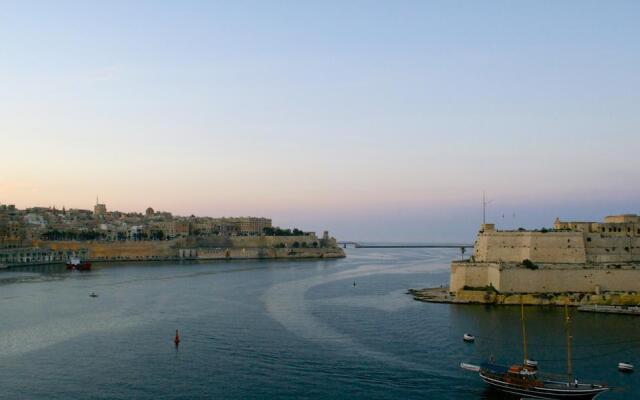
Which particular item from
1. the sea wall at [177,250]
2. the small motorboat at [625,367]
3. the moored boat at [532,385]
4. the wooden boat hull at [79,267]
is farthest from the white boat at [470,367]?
the sea wall at [177,250]

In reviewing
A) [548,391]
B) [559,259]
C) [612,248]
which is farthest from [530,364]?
[612,248]

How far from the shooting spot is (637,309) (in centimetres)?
2750

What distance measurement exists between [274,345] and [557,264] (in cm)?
1791

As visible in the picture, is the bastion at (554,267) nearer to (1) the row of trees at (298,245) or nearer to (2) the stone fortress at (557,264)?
(2) the stone fortress at (557,264)

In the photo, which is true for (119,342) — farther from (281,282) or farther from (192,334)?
(281,282)

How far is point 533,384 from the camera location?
642 inches

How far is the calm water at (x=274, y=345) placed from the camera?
54.6 ft

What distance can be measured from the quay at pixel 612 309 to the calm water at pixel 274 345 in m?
1.24

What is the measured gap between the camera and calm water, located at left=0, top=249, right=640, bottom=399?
1666 cm

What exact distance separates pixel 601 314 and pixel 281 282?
23650mm

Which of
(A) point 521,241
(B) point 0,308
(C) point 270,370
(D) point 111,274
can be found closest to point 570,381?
(C) point 270,370

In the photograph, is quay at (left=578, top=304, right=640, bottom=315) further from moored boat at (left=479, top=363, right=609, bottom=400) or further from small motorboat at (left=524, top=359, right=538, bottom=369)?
moored boat at (left=479, top=363, right=609, bottom=400)

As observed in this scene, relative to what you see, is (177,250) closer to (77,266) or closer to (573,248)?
(77,266)

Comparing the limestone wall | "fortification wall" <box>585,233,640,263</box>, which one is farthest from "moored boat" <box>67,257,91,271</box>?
"fortification wall" <box>585,233,640,263</box>
